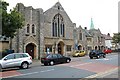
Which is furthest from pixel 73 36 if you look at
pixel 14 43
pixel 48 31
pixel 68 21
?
pixel 14 43

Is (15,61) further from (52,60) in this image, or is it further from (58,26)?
(58,26)

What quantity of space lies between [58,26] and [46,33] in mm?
4234

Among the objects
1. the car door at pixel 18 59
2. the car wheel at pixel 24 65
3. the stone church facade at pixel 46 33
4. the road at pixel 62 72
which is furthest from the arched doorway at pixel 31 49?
the road at pixel 62 72

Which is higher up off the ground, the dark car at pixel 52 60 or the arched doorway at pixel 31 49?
the arched doorway at pixel 31 49

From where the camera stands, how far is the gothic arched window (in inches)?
2188

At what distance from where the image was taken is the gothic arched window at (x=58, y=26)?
182 ft

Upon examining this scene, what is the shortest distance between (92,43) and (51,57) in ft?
136

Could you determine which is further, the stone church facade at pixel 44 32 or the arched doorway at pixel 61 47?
the arched doorway at pixel 61 47

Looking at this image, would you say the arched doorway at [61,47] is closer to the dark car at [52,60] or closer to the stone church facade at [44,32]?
the stone church facade at [44,32]

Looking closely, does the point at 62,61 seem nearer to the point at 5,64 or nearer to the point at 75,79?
the point at 5,64

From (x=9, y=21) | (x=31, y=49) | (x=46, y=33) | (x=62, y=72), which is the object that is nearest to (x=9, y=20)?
(x=9, y=21)

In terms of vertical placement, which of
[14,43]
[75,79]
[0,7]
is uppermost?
[0,7]

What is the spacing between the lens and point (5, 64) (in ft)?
82.9

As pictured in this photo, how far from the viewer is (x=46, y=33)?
53312 millimetres
